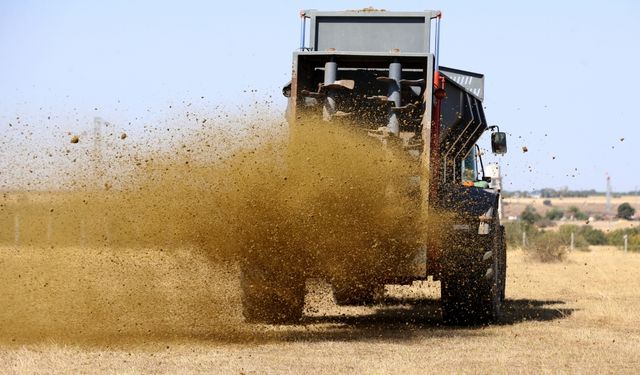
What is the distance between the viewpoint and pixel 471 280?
11.9m

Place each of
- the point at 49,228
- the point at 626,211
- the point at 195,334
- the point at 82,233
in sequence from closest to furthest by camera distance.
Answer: the point at 195,334, the point at 82,233, the point at 49,228, the point at 626,211

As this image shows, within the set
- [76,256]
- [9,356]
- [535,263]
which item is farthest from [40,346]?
[535,263]

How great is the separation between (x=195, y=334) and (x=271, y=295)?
1013 millimetres

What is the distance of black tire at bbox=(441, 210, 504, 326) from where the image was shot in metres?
11.5

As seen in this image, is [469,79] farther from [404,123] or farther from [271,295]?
[271,295]

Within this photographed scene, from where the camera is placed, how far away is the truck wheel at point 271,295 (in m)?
10.7

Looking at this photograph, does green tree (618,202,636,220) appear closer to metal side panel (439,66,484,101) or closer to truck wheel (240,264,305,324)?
metal side panel (439,66,484,101)

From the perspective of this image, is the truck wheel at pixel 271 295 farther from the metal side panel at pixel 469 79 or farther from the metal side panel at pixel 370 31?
the metal side panel at pixel 469 79

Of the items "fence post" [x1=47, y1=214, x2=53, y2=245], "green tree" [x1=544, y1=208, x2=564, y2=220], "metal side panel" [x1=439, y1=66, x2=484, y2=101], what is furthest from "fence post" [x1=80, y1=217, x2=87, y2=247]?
"green tree" [x1=544, y1=208, x2=564, y2=220]

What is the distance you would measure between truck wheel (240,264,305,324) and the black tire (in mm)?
1634

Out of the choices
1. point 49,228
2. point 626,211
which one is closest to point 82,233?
point 49,228

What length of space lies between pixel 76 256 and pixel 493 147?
5576mm

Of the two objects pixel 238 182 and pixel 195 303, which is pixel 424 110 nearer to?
pixel 238 182

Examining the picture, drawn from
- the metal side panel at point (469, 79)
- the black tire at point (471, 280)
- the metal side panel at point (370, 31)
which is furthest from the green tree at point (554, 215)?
the metal side panel at point (370, 31)
